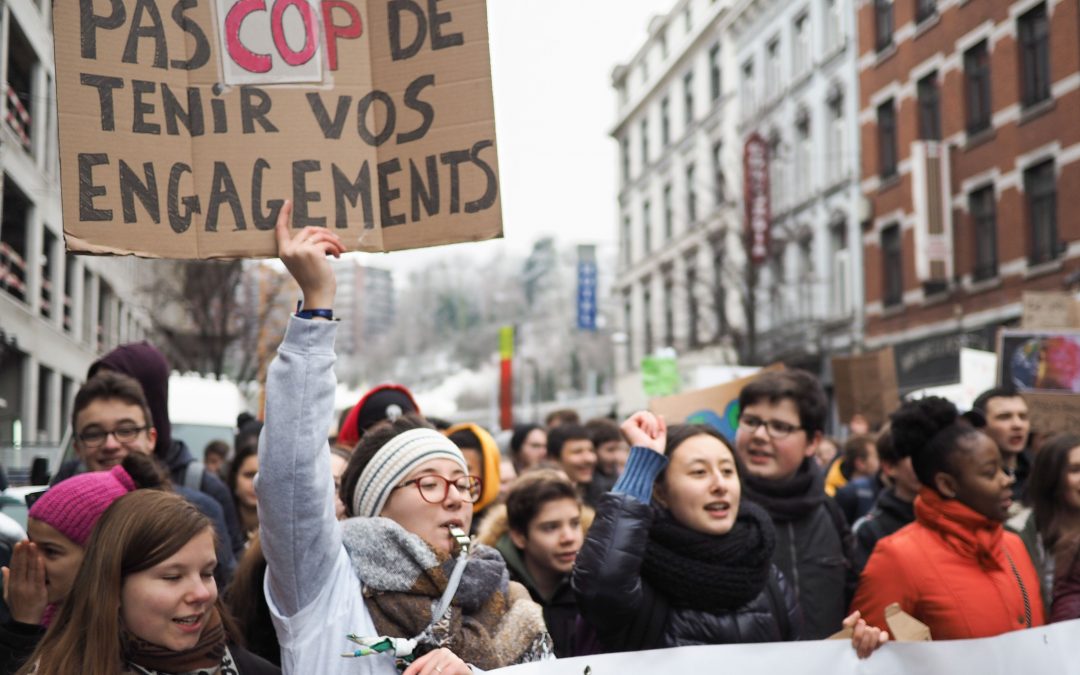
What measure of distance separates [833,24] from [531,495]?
1097 inches

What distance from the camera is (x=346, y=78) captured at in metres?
3.37

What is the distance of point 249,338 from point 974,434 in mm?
30528

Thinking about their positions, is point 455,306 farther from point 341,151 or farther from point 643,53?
point 341,151

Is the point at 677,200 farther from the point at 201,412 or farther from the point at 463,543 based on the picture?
the point at 463,543

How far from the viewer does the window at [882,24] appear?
1097 inches

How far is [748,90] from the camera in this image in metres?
36.6

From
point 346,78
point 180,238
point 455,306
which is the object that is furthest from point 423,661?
point 455,306

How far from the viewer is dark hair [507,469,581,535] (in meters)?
5.04

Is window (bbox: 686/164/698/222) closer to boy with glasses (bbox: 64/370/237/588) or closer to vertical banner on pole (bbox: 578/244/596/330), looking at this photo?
vertical banner on pole (bbox: 578/244/596/330)

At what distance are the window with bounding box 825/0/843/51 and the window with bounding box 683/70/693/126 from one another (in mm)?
11700

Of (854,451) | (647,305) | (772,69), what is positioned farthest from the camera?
(647,305)

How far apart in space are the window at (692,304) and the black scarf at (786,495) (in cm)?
2850

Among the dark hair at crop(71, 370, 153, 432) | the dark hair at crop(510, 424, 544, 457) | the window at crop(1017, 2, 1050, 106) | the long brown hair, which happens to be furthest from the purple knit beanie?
the window at crop(1017, 2, 1050, 106)

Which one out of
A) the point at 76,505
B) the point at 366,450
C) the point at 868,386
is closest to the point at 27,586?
the point at 76,505
